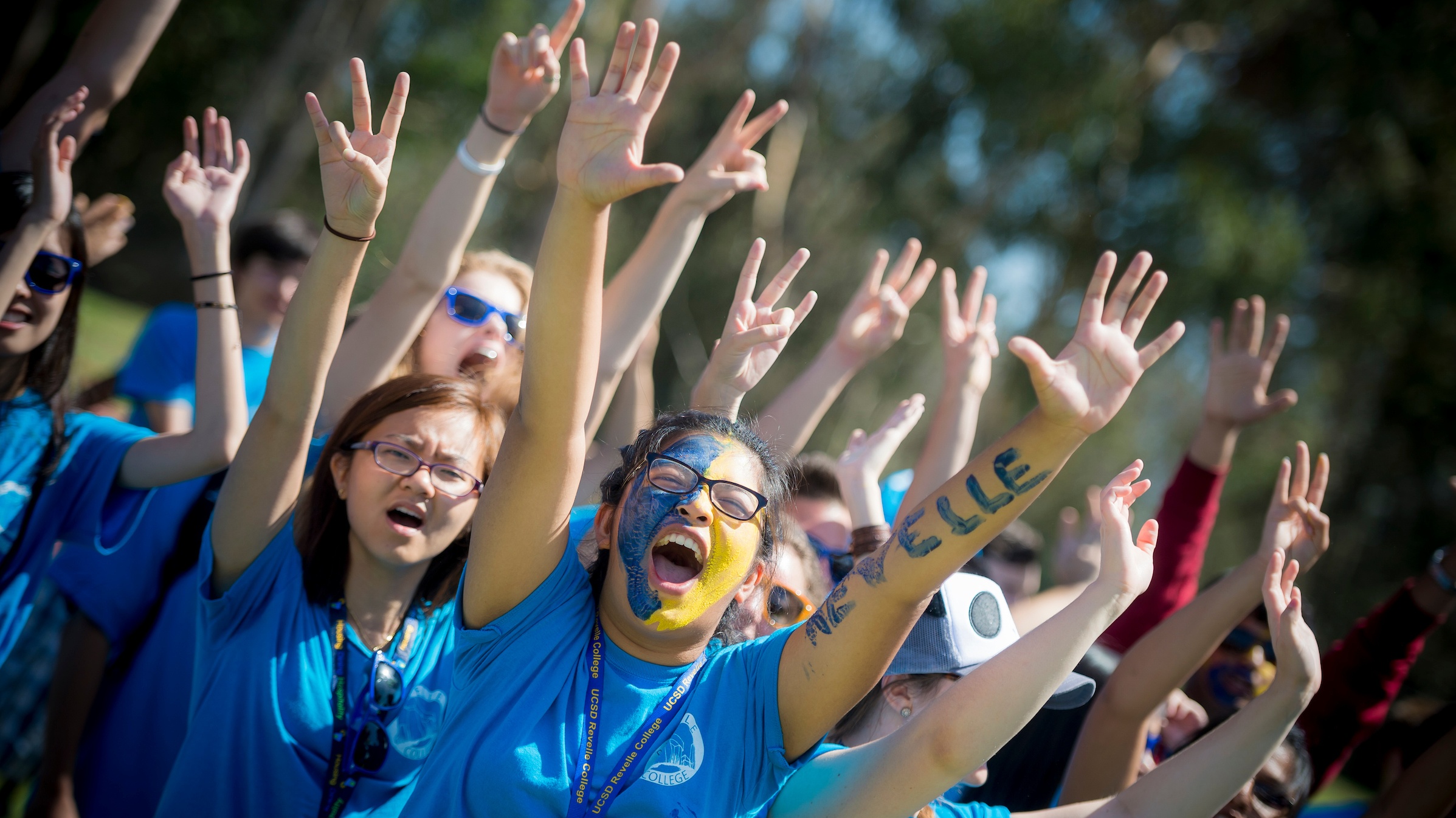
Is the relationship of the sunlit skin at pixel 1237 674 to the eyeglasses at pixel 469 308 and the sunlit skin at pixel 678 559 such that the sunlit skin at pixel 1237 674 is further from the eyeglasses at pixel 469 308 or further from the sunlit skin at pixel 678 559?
the eyeglasses at pixel 469 308

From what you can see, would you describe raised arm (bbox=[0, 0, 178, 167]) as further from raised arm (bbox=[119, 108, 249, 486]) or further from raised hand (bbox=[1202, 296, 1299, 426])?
raised hand (bbox=[1202, 296, 1299, 426])

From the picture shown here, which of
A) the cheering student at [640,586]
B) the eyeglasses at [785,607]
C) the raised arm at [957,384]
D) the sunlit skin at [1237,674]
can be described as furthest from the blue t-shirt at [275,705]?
the sunlit skin at [1237,674]

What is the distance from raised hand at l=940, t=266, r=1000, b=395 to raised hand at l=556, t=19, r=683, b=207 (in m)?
1.53

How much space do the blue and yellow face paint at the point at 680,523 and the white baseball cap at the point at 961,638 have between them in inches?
18.3

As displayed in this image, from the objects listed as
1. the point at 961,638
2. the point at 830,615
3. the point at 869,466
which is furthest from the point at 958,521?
the point at 869,466

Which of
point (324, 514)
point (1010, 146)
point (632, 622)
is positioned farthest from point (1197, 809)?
point (1010, 146)

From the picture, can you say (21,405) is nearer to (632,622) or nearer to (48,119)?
(48,119)

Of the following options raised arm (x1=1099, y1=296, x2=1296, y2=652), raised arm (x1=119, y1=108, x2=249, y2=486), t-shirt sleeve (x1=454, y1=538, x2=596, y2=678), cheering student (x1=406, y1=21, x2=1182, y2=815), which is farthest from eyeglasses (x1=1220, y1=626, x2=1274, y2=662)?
raised arm (x1=119, y1=108, x2=249, y2=486)

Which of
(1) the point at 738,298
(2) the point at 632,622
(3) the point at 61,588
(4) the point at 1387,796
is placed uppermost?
(1) the point at 738,298

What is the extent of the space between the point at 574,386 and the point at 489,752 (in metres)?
0.65

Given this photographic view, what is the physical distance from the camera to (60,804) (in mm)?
2574

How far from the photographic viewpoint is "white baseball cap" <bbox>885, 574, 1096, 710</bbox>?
210 cm

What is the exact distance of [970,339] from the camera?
317cm

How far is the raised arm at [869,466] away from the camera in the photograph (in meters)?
2.96
